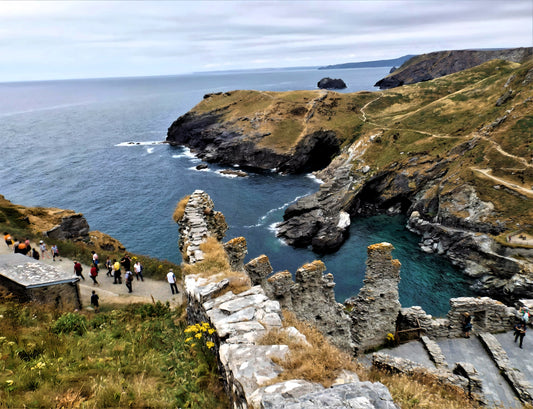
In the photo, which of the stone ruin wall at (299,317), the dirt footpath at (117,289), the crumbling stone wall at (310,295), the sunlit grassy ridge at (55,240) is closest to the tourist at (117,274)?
the dirt footpath at (117,289)

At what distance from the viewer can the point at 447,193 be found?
61.0 meters

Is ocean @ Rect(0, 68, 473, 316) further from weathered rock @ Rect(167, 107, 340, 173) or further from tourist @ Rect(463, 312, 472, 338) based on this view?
tourist @ Rect(463, 312, 472, 338)

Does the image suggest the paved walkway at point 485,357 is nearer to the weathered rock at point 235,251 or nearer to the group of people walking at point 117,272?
the weathered rock at point 235,251

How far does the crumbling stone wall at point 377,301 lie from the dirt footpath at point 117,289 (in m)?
12.4

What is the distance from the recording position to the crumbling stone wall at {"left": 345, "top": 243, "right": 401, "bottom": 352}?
847 inches

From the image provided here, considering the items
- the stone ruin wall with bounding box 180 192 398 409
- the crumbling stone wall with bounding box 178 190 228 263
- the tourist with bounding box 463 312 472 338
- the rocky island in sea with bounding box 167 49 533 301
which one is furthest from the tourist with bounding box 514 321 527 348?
the rocky island in sea with bounding box 167 49 533 301

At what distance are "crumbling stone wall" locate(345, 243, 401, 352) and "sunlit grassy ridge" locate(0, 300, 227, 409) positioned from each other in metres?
13.7

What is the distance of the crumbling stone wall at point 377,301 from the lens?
21523mm

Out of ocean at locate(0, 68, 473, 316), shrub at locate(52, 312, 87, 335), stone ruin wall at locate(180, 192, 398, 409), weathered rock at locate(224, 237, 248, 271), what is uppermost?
stone ruin wall at locate(180, 192, 398, 409)

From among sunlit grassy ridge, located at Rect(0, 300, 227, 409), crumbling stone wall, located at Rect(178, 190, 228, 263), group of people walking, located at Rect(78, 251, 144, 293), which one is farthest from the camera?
group of people walking, located at Rect(78, 251, 144, 293)

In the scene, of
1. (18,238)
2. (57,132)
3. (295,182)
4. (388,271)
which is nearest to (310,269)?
(388,271)

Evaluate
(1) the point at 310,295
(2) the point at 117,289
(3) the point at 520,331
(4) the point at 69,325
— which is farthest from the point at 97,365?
(3) the point at 520,331

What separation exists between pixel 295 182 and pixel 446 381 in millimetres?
74670

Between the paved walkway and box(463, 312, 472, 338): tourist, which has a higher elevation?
box(463, 312, 472, 338): tourist
